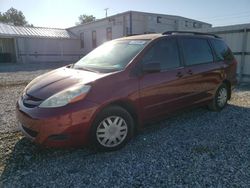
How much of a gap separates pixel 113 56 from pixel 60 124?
161 cm

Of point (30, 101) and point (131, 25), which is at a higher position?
point (131, 25)

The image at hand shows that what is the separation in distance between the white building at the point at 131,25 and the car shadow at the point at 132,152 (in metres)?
14.4

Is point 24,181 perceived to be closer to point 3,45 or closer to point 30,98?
point 30,98

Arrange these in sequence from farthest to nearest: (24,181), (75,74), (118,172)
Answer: (75,74)
(118,172)
(24,181)

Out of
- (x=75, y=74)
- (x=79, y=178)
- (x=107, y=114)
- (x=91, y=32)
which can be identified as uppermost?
(x=91, y=32)

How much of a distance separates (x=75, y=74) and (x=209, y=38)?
10.8 feet

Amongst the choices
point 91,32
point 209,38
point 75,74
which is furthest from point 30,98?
point 91,32

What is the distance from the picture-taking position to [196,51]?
4516 mm

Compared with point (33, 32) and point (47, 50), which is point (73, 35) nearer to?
point (47, 50)

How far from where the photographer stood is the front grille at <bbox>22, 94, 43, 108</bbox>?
294 cm

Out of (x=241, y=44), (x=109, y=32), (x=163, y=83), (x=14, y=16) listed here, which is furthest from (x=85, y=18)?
(x=163, y=83)

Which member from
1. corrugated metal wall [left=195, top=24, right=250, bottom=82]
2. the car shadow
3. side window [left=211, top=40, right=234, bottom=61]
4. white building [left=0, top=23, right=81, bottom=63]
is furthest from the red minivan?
white building [left=0, top=23, right=81, bottom=63]

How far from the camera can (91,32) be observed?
80.2 ft

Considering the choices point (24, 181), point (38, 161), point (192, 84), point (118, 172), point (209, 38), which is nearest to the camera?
point (24, 181)
